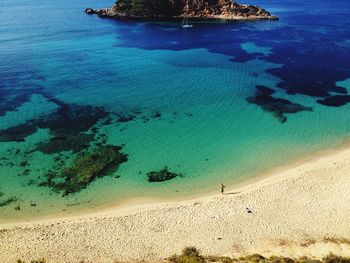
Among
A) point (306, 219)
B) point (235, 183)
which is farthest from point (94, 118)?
point (306, 219)

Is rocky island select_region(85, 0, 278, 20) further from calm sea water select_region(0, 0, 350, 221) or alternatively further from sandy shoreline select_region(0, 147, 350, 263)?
sandy shoreline select_region(0, 147, 350, 263)

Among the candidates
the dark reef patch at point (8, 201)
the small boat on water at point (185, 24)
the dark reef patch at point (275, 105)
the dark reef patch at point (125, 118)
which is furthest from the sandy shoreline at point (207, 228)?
the small boat on water at point (185, 24)

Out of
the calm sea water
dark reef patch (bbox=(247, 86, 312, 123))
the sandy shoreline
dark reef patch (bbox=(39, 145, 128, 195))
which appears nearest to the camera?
the sandy shoreline

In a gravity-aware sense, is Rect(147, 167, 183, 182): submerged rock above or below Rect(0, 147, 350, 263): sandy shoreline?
above

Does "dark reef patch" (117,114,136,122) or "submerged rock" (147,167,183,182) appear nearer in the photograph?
"submerged rock" (147,167,183,182)

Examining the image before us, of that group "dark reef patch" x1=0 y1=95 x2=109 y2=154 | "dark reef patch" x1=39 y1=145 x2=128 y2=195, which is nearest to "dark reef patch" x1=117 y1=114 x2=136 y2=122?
"dark reef patch" x1=0 y1=95 x2=109 y2=154

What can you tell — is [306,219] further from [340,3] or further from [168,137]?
[340,3]

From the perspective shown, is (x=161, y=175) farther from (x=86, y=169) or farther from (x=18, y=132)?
(x=18, y=132)
